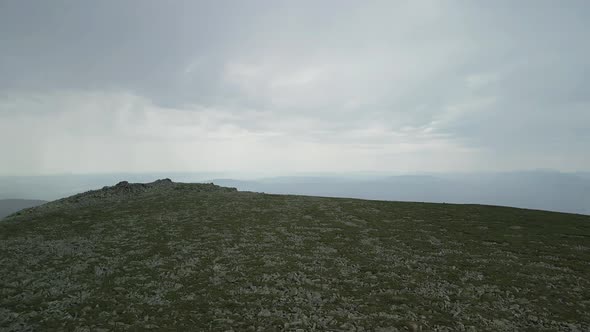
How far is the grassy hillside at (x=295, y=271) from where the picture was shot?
14891 millimetres

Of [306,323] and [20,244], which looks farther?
[20,244]

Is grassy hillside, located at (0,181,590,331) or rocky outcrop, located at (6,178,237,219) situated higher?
rocky outcrop, located at (6,178,237,219)

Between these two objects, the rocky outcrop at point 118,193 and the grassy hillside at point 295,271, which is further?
the rocky outcrop at point 118,193

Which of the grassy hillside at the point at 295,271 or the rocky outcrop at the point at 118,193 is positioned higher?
the rocky outcrop at the point at 118,193

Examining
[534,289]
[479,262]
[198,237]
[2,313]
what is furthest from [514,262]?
[2,313]

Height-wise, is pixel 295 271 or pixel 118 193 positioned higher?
pixel 118 193

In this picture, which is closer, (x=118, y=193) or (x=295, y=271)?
(x=295, y=271)

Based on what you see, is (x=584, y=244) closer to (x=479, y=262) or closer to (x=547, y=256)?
(x=547, y=256)

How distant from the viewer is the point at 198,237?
28359mm

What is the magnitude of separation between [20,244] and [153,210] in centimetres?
1411

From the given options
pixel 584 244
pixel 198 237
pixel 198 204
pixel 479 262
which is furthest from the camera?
pixel 198 204

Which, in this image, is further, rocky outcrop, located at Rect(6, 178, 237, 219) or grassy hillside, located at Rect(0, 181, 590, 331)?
rocky outcrop, located at Rect(6, 178, 237, 219)

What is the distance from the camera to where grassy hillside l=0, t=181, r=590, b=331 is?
1489cm

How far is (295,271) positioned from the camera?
66.5ft
